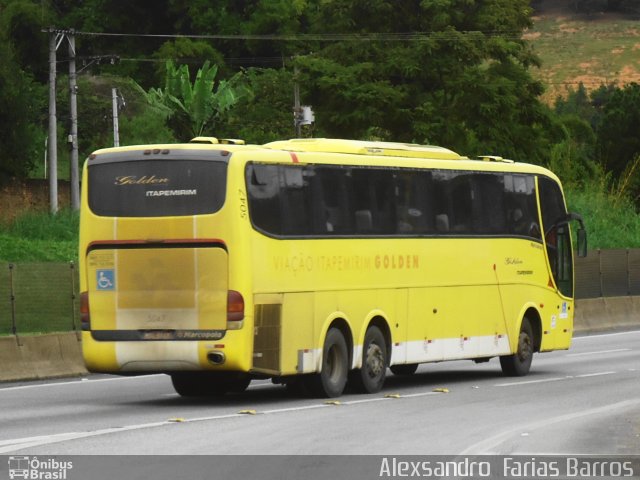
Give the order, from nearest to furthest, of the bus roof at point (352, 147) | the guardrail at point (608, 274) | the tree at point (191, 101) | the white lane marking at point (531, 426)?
1. the white lane marking at point (531, 426)
2. the bus roof at point (352, 147)
3. the guardrail at point (608, 274)
4. the tree at point (191, 101)

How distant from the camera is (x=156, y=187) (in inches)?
822

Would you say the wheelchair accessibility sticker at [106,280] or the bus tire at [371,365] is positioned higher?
the wheelchair accessibility sticker at [106,280]

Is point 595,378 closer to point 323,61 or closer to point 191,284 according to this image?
point 191,284

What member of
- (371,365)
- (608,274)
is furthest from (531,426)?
(608,274)

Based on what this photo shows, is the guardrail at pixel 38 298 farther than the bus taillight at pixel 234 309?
Yes

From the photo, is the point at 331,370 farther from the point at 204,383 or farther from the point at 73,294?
the point at 73,294

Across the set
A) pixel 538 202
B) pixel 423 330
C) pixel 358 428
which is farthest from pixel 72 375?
pixel 358 428

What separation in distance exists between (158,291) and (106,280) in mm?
796

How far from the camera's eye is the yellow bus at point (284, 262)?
67.3ft

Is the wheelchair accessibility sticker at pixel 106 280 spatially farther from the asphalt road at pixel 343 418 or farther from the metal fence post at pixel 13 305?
the metal fence post at pixel 13 305

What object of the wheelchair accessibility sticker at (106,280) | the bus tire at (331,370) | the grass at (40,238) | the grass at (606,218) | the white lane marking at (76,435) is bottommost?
the grass at (606,218)

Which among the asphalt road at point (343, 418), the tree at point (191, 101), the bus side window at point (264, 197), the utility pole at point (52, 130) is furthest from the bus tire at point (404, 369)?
the tree at point (191, 101)

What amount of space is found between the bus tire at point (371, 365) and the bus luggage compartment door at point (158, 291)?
319 cm

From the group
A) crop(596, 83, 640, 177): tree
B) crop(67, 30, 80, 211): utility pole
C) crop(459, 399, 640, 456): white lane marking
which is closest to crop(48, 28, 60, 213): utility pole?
crop(67, 30, 80, 211): utility pole
